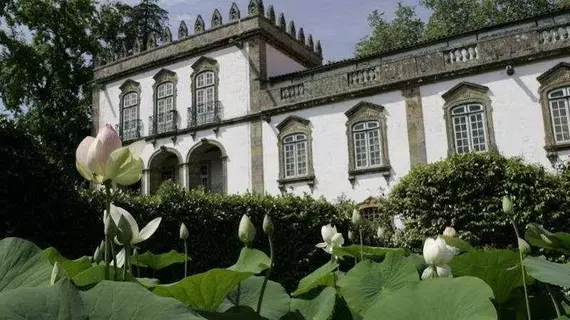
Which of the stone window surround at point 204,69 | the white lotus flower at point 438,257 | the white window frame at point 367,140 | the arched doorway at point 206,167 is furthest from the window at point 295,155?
the white lotus flower at point 438,257

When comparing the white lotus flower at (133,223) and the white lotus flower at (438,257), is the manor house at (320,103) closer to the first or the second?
the white lotus flower at (438,257)

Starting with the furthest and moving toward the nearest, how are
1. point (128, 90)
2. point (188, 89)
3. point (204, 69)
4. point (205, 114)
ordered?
point (128, 90) < point (188, 89) < point (204, 69) < point (205, 114)

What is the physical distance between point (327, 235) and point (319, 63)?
23611mm

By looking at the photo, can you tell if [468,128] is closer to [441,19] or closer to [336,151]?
[336,151]

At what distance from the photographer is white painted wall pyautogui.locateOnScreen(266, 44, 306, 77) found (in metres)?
22.0

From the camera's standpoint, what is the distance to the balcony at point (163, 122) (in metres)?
23.3

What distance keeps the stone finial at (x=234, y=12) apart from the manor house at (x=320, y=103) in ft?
0.17

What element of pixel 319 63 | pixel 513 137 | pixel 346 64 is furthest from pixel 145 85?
pixel 513 137

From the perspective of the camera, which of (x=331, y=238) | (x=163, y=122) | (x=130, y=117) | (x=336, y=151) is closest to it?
(x=331, y=238)

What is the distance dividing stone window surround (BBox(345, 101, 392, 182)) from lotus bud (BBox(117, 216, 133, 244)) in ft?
55.5

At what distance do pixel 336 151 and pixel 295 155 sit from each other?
170 centimetres

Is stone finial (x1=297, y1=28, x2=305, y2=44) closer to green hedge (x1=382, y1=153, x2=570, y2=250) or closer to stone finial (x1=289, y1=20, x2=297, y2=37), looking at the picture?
stone finial (x1=289, y1=20, x2=297, y2=37)

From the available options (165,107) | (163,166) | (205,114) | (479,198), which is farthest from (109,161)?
(163,166)

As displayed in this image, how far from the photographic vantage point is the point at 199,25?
77.0 feet
